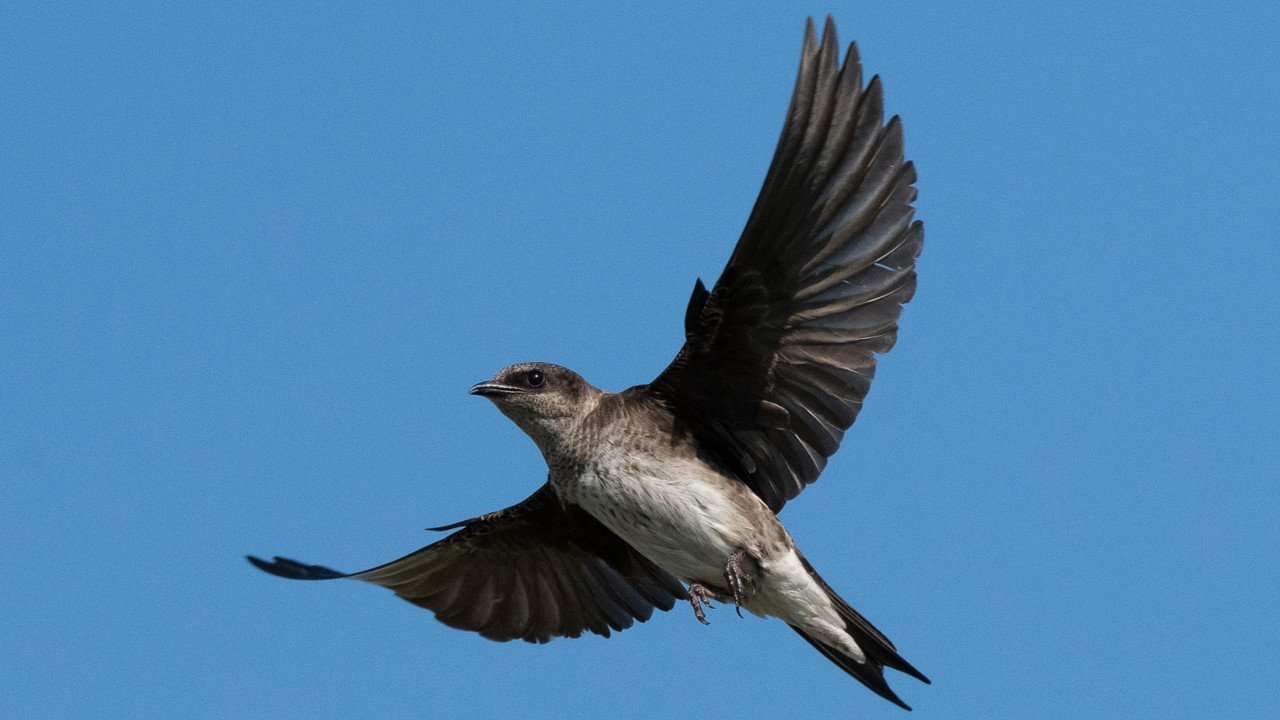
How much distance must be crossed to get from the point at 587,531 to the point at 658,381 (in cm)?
212

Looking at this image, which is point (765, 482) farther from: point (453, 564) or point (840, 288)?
point (453, 564)

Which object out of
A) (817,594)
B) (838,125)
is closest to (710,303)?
(838,125)

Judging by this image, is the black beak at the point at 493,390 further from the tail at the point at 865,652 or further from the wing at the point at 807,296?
the tail at the point at 865,652

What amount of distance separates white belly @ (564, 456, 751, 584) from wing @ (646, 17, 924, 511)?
49 cm

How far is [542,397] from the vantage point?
11406 mm

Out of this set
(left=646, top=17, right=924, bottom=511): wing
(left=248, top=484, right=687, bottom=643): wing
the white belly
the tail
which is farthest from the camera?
(left=248, top=484, right=687, bottom=643): wing

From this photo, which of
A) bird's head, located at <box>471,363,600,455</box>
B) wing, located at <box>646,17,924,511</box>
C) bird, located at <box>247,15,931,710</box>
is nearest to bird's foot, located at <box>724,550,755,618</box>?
bird, located at <box>247,15,931,710</box>

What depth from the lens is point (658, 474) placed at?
431 inches

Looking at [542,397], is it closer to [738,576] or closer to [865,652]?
[738,576]

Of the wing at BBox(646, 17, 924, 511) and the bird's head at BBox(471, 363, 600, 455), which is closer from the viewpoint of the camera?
the wing at BBox(646, 17, 924, 511)

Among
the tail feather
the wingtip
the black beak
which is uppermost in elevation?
the black beak

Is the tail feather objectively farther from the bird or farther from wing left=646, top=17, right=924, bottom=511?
wing left=646, top=17, right=924, bottom=511

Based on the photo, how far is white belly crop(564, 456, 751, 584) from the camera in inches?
428

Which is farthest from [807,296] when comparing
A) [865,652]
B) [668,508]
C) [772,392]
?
[865,652]
